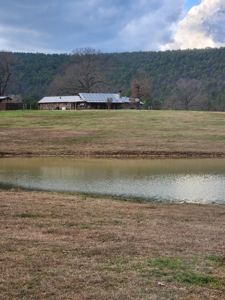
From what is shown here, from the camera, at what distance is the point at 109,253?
27.2ft

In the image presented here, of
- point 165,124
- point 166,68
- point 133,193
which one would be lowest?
point 133,193

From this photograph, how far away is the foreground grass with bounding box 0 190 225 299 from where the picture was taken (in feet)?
20.5

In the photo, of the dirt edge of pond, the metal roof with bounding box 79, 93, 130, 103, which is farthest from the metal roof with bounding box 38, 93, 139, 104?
the dirt edge of pond

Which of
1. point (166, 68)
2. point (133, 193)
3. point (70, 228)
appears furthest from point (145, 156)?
point (166, 68)

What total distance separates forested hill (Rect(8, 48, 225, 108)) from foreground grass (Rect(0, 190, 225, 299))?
114691 millimetres

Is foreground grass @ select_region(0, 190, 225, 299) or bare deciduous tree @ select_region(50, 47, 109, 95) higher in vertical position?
bare deciduous tree @ select_region(50, 47, 109, 95)

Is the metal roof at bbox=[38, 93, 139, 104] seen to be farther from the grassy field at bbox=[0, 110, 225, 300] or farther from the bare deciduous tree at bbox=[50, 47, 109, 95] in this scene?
the grassy field at bbox=[0, 110, 225, 300]

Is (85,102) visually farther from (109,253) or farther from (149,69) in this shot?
(149,69)

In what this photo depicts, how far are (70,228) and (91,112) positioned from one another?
193 ft

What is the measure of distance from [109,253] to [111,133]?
42042 mm

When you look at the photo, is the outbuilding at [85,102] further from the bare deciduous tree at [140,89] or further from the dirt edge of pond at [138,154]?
the dirt edge of pond at [138,154]

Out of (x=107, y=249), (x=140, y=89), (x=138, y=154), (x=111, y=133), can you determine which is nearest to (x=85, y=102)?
(x=140, y=89)

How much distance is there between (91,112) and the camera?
68938mm

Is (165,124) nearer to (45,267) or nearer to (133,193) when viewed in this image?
(133,193)
